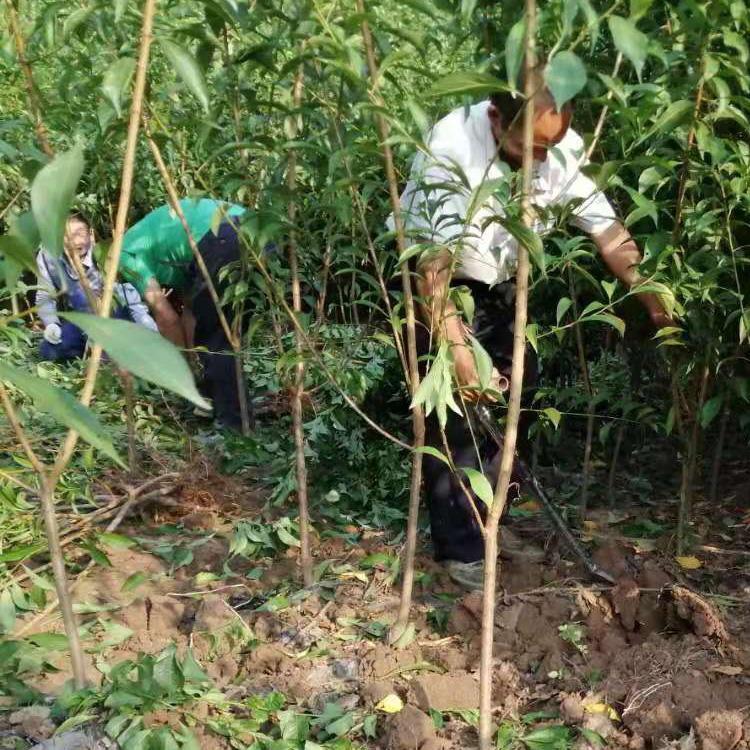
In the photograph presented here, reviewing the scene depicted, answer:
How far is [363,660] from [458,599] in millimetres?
372

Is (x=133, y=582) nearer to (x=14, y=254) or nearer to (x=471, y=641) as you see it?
(x=471, y=641)

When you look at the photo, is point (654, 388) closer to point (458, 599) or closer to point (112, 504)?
point (458, 599)

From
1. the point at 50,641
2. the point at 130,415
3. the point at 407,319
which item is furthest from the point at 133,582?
the point at 407,319

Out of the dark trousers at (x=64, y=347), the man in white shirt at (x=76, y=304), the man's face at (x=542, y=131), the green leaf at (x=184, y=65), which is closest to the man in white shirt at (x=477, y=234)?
the man's face at (x=542, y=131)

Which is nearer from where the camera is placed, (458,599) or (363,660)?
(363,660)

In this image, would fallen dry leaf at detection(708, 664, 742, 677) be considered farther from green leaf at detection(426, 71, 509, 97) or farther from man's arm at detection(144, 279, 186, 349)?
man's arm at detection(144, 279, 186, 349)

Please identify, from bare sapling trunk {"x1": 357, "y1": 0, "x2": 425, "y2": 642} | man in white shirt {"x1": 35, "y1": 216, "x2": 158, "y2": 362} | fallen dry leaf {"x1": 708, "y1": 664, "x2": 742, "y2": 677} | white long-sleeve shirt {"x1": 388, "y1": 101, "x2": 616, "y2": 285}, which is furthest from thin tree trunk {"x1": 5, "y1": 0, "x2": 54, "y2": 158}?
fallen dry leaf {"x1": 708, "y1": 664, "x2": 742, "y2": 677}

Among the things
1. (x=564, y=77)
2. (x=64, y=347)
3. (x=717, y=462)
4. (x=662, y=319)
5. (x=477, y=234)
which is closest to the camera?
(x=564, y=77)

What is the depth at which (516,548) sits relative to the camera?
2.97 metres

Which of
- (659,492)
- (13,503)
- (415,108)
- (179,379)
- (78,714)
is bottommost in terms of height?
(659,492)

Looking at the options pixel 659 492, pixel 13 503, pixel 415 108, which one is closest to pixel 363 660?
pixel 13 503

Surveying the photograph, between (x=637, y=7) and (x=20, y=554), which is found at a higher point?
(x=637, y=7)

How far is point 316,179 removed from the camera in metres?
2.33

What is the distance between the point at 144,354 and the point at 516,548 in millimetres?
2336
